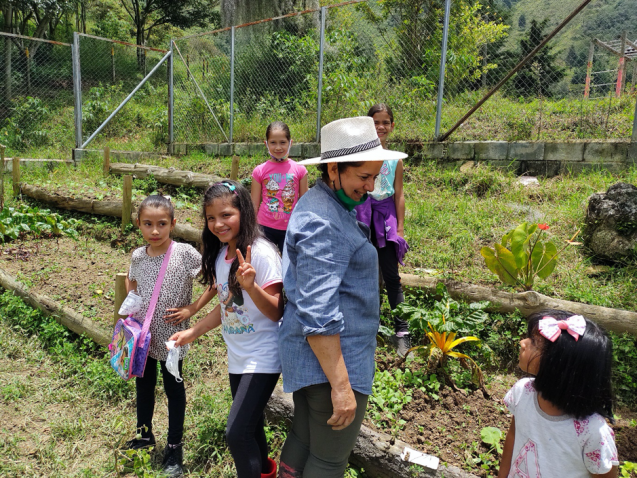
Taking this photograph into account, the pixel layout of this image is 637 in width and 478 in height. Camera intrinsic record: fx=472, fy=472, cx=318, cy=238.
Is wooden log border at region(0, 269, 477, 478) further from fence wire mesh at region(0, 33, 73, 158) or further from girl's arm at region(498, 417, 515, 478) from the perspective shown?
fence wire mesh at region(0, 33, 73, 158)

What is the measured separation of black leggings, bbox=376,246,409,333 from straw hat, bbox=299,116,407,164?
5.65 ft

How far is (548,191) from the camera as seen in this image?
5.54 metres

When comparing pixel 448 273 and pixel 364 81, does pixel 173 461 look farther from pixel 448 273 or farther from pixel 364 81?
pixel 364 81

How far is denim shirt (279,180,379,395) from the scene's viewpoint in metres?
1.59

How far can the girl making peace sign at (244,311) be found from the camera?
78.6 inches

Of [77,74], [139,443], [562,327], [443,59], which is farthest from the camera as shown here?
[77,74]

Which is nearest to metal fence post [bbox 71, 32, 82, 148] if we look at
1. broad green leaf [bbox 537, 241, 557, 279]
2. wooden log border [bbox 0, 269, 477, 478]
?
wooden log border [bbox 0, 269, 477, 478]

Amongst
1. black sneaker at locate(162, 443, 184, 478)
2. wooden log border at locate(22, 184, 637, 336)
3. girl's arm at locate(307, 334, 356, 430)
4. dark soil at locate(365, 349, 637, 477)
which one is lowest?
black sneaker at locate(162, 443, 184, 478)

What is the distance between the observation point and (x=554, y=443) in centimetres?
170

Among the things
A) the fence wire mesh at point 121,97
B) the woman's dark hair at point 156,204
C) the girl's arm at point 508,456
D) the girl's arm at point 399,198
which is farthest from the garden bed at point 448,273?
the fence wire mesh at point 121,97

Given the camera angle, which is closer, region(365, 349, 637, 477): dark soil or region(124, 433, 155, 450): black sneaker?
region(365, 349, 637, 477): dark soil

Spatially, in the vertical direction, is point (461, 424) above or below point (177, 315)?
below

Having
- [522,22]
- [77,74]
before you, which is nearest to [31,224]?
[77,74]

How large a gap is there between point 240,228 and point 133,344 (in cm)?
89
